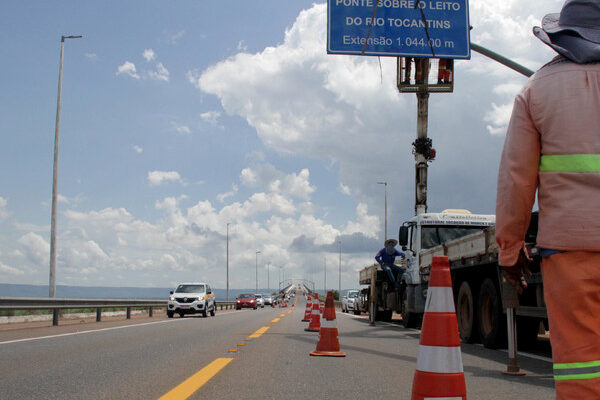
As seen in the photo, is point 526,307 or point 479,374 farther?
point 526,307

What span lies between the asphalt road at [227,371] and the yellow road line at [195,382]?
1 centimetres

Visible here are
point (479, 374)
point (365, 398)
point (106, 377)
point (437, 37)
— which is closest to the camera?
point (365, 398)

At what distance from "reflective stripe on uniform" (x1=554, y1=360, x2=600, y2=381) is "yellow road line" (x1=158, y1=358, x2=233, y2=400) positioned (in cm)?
386

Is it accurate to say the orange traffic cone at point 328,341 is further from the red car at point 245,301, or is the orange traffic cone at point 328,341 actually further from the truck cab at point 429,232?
the red car at point 245,301

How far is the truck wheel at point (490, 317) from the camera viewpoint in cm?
983

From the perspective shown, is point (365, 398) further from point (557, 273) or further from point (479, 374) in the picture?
point (557, 273)

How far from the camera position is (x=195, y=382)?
6332mm

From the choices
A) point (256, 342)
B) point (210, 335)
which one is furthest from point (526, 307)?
point (210, 335)

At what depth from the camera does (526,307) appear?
883cm

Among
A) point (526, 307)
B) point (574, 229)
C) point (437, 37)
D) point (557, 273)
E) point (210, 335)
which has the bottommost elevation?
point (210, 335)

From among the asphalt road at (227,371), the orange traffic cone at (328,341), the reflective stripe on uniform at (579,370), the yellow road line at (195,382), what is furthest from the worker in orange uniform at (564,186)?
the orange traffic cone at (328,341)

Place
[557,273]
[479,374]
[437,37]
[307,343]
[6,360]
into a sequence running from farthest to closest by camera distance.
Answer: [437,37] < [307,343] < [6,360] < [479,374] < [557,273]

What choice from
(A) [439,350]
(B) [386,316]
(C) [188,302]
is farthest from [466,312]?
(C) [188,302]

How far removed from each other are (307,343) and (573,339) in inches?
361
